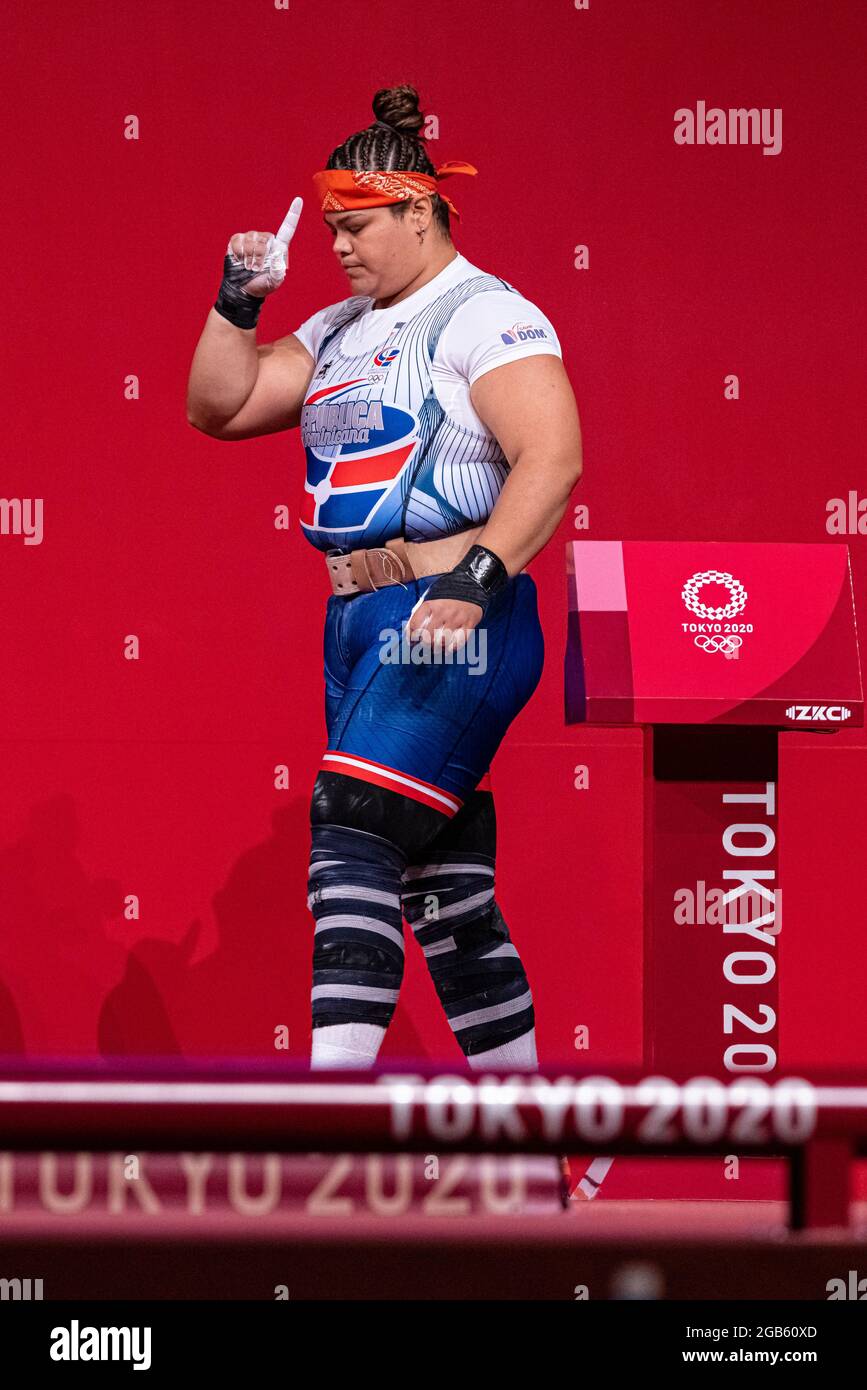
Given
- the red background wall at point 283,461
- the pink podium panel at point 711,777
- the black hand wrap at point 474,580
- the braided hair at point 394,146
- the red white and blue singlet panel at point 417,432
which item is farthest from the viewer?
the red background wall at point 283,461

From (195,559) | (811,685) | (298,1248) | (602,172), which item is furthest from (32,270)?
(298,1248)

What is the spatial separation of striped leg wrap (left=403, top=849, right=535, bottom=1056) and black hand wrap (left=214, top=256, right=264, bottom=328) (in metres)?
0.83

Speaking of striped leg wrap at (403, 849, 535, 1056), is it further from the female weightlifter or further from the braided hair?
the braided hair

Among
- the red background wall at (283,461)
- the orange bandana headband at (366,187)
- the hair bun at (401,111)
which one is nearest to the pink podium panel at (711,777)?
the orange bandana headband at (366,187)

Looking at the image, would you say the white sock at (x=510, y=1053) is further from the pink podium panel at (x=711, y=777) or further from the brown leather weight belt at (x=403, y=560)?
the brown leather weight belt at (x=403, y=560)

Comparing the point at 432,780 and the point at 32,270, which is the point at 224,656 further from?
the point at 432,780

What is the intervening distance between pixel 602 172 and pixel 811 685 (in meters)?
1.60

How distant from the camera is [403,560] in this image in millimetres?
2494

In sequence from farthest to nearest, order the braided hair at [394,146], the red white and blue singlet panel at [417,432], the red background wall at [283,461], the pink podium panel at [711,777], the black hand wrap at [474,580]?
the red background wall at [283,461], the braided hair at [394,146], the red white and blue singlet panel at [417,432], the pink podium panel at [711,777], the black hand wrap at [474,580]

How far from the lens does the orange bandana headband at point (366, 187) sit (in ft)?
8.46

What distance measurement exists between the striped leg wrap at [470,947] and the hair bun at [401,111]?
1.08 meters

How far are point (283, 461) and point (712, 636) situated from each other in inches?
55.9

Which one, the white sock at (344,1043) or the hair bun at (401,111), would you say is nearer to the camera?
the white sock at (344,1043)

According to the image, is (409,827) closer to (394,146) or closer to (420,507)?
(420,507)
